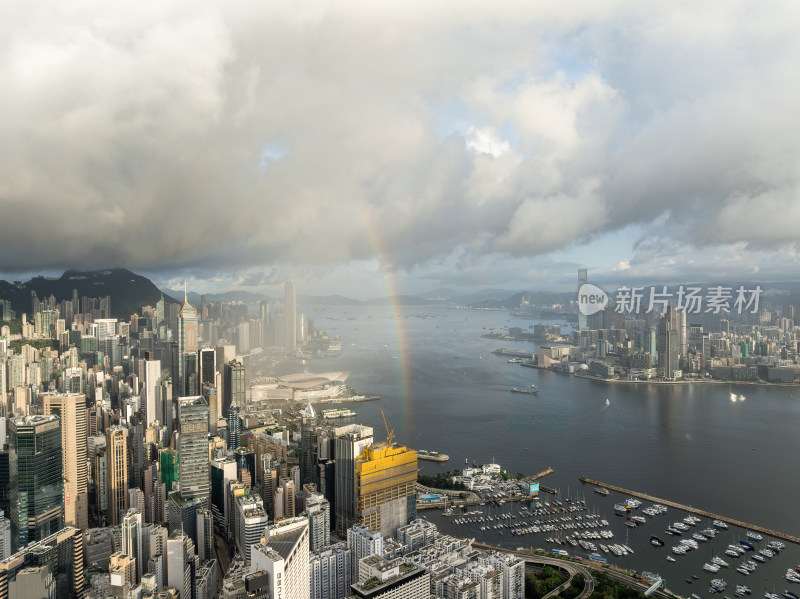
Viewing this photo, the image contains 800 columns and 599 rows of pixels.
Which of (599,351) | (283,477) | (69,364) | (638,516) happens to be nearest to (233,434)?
(283,477)

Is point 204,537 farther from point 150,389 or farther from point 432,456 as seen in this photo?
point 150,389

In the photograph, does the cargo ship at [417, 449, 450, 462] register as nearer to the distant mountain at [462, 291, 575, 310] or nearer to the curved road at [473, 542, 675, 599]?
the curved road at [473, 542, 675, 599]

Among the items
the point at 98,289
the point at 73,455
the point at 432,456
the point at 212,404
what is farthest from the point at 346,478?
the point at 98,289

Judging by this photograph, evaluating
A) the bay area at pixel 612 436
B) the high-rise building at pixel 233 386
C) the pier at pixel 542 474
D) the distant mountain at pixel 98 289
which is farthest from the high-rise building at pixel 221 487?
the distant mountain at pixel 98 289

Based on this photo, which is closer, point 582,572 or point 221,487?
point 582,572

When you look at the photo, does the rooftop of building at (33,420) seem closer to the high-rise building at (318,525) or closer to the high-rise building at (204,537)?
the high-rise building at (204,537)

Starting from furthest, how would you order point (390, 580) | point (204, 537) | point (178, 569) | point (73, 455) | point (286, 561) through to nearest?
point (73, 455)
point (204, 537)
point (178, 569)
point (390, 580)
point (286, 561)
